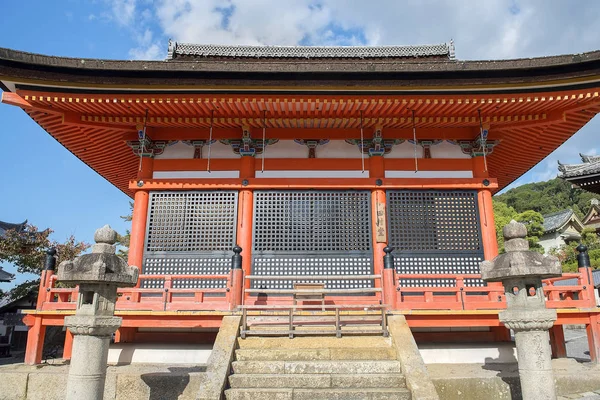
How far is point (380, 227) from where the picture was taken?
1085 centimetres

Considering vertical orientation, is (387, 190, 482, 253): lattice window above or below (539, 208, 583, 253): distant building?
below

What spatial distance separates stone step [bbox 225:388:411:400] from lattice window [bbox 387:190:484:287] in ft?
15.8

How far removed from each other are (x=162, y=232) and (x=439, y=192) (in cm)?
764

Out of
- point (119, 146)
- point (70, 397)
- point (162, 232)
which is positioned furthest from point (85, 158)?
point (70, 397)

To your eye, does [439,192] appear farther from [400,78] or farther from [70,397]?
[70,397]

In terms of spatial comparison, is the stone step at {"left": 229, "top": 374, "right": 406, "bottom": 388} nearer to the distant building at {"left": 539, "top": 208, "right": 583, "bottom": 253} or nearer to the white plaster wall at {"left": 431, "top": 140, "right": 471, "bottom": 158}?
the white plaster wall at {"left": 431, "top": 140, "right": 471, "bottom": 158}

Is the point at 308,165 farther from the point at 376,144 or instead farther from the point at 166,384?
the point at 166,384

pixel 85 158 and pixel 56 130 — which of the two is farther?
pixel 85 158

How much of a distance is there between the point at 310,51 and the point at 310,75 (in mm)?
8484

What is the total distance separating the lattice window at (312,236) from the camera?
1083 cm

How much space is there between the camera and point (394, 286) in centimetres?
856

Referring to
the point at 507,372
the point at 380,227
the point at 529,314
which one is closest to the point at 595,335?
the point at 507,372

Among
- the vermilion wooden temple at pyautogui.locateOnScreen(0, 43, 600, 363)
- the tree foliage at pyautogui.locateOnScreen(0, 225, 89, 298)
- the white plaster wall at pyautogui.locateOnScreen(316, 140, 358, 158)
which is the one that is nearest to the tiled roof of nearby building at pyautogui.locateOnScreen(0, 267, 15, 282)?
the tree foliage at pyautogui.locateOnScreen(0, 225, 89, 298)

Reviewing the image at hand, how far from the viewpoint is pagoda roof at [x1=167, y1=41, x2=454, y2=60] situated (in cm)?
1667
